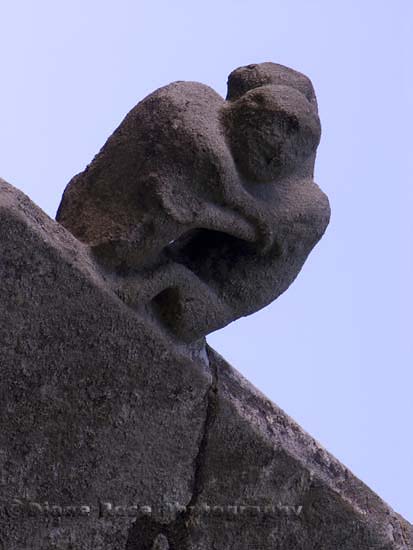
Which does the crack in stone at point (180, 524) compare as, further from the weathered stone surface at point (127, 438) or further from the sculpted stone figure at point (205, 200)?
the sculpted stone figure at point (205, 200)

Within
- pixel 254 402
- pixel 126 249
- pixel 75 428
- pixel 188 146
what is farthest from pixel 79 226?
pixel 254 402

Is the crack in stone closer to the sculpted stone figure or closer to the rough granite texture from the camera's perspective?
the rough granite texture

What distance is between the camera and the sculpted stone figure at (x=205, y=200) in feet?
7.11

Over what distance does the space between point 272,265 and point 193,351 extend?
266 millimetres

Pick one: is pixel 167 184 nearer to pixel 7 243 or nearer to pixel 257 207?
pixel 257 207

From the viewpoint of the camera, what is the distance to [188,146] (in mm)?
2160

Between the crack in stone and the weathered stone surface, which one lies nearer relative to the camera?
the weathered stone surface

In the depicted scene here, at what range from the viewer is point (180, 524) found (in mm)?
2395

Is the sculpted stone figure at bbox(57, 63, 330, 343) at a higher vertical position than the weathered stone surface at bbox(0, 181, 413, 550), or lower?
higher

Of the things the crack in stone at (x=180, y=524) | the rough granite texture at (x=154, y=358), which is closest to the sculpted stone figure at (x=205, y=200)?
the rough granite texture at (x=154, y=358)

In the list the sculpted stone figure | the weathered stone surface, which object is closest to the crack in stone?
the weathered stone surface

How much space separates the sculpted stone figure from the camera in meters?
2.17

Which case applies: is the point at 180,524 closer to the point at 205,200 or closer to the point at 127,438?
the point at 127,438

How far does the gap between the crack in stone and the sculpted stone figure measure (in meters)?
0.16
